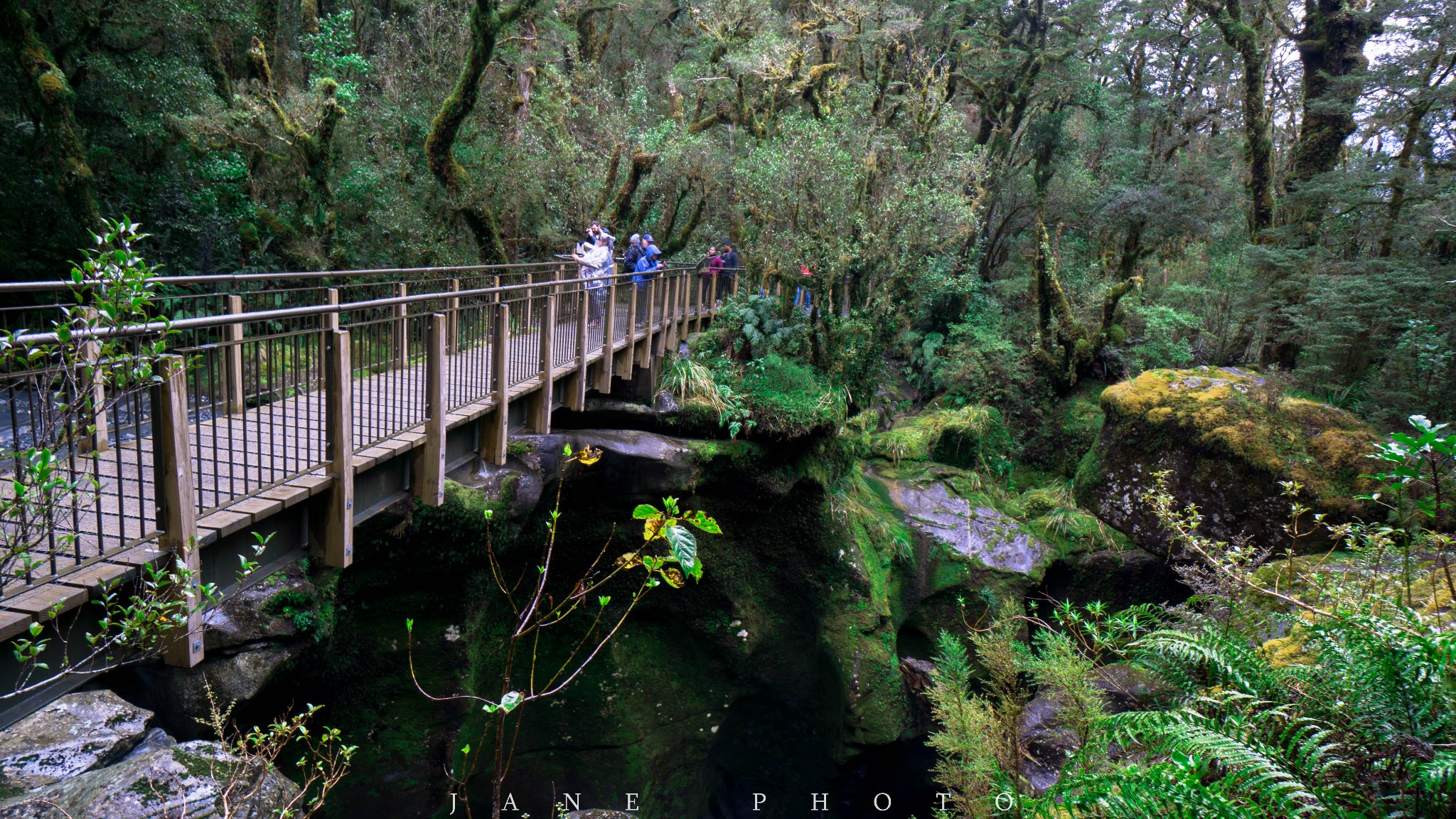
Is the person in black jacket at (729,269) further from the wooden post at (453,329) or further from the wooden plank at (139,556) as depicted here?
the wooden plank at (139,556)

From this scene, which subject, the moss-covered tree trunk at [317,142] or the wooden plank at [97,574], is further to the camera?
the moss-covered tree trunk at [317,142]

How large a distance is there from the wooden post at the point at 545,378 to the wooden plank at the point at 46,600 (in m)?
4.45

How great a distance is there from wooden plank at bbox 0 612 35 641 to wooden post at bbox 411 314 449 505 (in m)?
2.80

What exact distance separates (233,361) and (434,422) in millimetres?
1371

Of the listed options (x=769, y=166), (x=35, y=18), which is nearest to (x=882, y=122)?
(x=769, y=166)

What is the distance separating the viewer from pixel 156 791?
3.95 meters

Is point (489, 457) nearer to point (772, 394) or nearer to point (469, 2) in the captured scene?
point (772, 394)

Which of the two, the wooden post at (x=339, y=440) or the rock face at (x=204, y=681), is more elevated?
the wooden post at (x=339, y=440)

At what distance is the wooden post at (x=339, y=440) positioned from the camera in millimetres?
4539

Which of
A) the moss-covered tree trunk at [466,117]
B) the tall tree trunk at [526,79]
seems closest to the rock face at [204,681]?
the moss-covered tree trunk at [466,117]

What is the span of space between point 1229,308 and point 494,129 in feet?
50.9

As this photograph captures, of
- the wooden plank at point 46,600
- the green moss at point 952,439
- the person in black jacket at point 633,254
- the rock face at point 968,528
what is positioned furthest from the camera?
the green moss at point 952,439

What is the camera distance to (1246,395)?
1119 centimetres

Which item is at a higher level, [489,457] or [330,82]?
[330,82]
